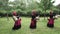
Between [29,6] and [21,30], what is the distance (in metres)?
8.85

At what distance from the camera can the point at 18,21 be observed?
36.0 feet

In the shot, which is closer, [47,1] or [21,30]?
[21,30]

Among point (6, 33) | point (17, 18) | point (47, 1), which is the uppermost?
point (47, 1)

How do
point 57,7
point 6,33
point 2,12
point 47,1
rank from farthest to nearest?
point 57,7 < point 2,12 < point 47,1 < point 6,33

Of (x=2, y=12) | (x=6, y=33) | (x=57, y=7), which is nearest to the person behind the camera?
→ (x=6, y=33)

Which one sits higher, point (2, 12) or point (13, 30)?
point (2, 12)

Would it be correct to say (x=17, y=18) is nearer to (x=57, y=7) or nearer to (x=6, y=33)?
(x=6, y=33)

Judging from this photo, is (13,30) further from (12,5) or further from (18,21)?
(12,5)

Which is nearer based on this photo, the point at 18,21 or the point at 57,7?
→ the point at 18,21

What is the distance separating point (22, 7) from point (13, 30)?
819 centimetres

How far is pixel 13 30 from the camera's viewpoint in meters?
11.2

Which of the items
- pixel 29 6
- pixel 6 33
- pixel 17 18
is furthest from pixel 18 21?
pixel 29 6

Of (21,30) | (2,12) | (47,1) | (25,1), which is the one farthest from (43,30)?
(25,1)

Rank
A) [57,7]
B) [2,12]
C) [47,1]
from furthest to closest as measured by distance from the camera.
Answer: [57,7] → [2,12] → [47,1]
